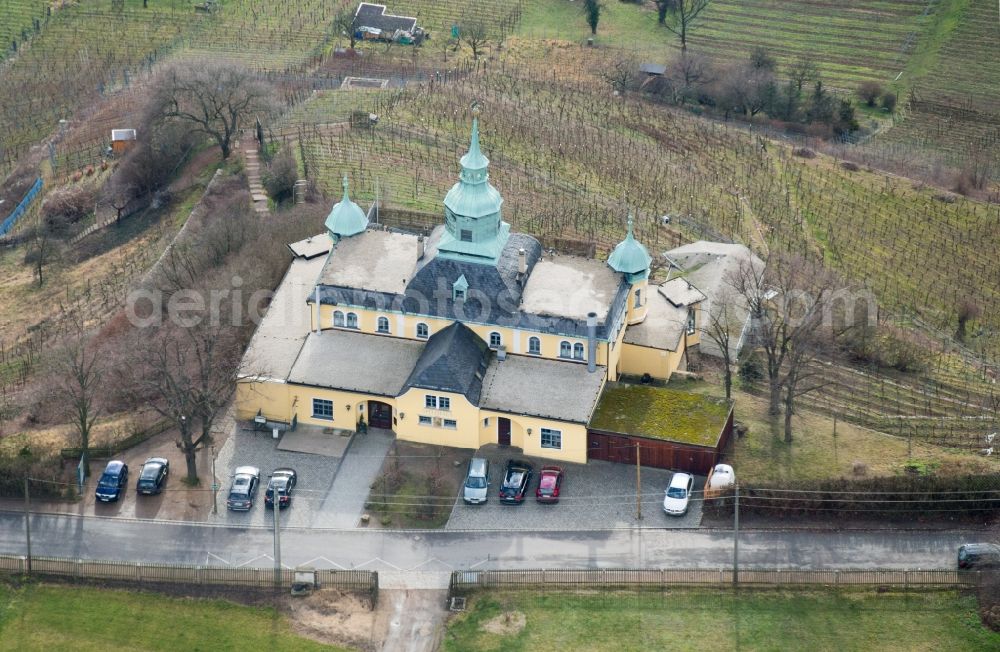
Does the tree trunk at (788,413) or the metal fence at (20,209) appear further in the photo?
the metal fence at (20,209)

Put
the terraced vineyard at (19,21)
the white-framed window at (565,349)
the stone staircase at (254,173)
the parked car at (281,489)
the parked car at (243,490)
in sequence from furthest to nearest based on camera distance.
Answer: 1. the terraced vineyard at (19,21)
2. the stone staircase at (254,173)
3. the white-framed window at (565,349)
4. the parked car at (281,489)
5. the parked car at (243,490)

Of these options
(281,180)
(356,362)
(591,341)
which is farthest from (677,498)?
(281,180)

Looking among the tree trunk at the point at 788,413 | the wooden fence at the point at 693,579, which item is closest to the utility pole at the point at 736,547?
the wooden fence at the point at 693,579

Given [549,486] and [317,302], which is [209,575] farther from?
[317,302]

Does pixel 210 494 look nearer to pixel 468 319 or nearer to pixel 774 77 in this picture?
pixel 468 319

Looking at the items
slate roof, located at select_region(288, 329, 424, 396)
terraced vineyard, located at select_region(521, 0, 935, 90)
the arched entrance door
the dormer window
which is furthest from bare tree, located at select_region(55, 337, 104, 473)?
terraced vineyard, located at select_region(521, 0, 935, 90)

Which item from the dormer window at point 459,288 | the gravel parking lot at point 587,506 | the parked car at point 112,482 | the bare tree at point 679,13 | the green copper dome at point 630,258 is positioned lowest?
the gravel parking lot at point 587,506

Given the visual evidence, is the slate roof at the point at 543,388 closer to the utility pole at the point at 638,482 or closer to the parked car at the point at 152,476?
the utility pole at the point at 638,482
